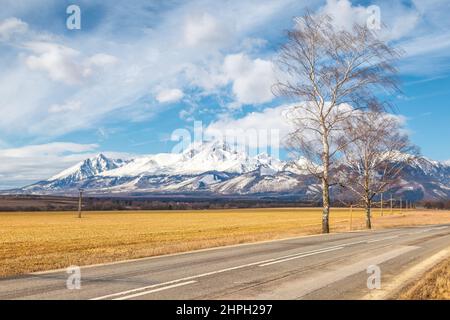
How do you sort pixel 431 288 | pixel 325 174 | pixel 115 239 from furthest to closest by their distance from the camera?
pixel 115 239 < pixel 325 174 < pixel 431 288

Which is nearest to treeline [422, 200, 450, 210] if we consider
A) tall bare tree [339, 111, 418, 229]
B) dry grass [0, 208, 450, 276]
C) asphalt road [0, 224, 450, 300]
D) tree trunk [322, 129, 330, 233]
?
dry grass [0, 208, 450, 276]

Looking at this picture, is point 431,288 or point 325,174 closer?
point 431,288

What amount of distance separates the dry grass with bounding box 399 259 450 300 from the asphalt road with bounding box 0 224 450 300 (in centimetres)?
44

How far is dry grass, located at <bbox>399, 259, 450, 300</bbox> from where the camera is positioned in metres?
9.38

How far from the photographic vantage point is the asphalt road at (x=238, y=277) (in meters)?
9.65

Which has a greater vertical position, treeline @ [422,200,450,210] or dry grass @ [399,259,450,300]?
dry grass @ [399,259,450,300]

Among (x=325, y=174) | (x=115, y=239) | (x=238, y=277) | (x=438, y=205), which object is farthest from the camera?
(x=438, y=205)

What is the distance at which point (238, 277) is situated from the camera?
11750mm

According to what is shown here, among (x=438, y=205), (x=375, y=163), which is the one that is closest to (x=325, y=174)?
(x=375, y=163)

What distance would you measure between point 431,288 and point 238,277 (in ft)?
14.9

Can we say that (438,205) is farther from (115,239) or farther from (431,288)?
(431,288)

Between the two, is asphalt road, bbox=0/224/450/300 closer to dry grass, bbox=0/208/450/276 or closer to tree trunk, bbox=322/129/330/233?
dry grass, bbox=0/208/450/276

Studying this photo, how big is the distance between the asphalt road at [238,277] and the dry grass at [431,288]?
1.43 ft

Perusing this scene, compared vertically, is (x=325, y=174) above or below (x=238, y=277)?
above
